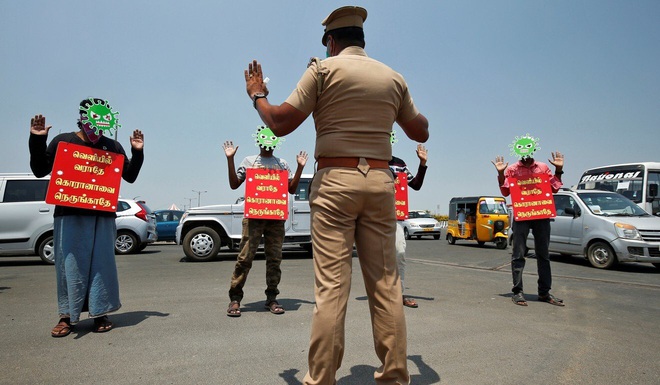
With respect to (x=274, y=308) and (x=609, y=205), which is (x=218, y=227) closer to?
(x=274, y=308)

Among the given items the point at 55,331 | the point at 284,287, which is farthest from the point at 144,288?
the point at 55,331

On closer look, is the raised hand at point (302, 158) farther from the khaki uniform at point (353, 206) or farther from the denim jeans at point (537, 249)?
the denim jeans at point (537, 249)

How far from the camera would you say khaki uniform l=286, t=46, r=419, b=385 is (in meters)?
2.14

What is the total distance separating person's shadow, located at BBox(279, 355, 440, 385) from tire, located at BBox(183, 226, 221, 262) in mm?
8396

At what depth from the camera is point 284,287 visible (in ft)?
21.9

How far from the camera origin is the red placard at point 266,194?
4769 millimetres

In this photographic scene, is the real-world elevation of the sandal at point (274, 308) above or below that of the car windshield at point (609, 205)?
below

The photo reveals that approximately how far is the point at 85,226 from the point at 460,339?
11.5 feet

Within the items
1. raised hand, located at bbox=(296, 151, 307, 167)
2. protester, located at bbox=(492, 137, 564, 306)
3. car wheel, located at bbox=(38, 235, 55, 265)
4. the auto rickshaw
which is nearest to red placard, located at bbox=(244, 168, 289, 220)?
raised hand, located at bbox=(296, 151, 307, 167)

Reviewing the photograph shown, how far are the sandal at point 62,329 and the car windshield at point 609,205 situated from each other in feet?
35.0

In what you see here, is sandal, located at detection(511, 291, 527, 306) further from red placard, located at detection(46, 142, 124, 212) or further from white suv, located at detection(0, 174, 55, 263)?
white suv, located at detection(0, 174, 55, 263)

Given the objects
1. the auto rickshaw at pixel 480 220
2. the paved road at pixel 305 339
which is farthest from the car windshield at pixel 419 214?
the paved road at pixel 305 339

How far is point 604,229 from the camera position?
9797 millimetres

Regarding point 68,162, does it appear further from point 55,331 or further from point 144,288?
point 144,288
